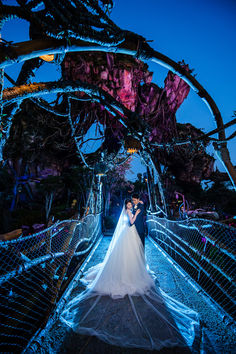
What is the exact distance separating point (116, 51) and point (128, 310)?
13.5 feet

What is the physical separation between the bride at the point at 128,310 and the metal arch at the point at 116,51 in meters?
2.51

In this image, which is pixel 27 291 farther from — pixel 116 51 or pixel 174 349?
pixel 116 51

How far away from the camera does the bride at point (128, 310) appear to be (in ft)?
6.56

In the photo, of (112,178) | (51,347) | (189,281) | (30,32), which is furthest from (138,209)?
(112,178)

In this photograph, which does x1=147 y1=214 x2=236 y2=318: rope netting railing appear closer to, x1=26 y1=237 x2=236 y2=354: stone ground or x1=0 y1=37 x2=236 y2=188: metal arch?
x1=26 y1=237 x2=236 y2=354: stone ground

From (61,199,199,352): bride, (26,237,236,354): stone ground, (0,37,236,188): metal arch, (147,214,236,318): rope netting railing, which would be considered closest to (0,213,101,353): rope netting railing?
(26,237,236,354): stone ground

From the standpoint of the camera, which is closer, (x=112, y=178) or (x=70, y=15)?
(x=70, y=15)

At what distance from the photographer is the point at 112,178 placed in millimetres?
19031

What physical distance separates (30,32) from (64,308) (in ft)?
15.1

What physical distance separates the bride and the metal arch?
8.23 ft

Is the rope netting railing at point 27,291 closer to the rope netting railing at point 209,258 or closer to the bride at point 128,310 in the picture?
the bride at point 128,310

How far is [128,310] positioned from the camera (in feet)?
8.25

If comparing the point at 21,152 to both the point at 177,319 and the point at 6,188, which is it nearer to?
the point at 6,188

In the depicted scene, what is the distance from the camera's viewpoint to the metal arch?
1.86 m
